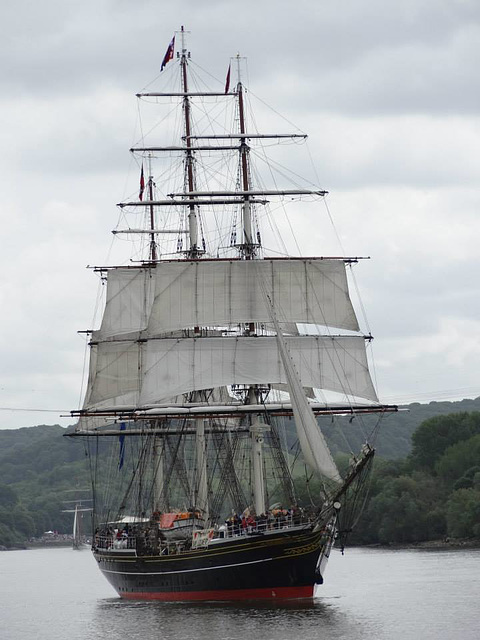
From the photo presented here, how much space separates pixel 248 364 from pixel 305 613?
69.3 feet

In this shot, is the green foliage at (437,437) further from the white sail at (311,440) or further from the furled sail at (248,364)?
the white sail at (311,440)

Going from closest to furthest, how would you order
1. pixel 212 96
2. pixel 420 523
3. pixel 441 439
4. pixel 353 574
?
pixel 212 96 → pixel 353 574 → pixel 420 523 → pixel 441 439

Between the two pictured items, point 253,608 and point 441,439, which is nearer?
point 253,608

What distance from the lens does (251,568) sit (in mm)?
78000

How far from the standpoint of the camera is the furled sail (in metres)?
91.2

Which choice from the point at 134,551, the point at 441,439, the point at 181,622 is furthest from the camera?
the point at 441,439

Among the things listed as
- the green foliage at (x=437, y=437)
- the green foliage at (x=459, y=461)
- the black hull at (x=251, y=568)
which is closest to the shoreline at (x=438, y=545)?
the green foliage at (x=459, y=461)

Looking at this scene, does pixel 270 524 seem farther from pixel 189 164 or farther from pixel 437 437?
pixel 437 437

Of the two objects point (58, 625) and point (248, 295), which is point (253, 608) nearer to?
point (58, 625)

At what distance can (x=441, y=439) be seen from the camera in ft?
557

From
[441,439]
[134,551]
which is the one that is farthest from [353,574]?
[441,439]

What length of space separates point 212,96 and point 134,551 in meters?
30.4

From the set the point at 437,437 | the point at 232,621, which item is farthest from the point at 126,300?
the point at 437,437

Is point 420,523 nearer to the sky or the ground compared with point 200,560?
nearer to the sky
